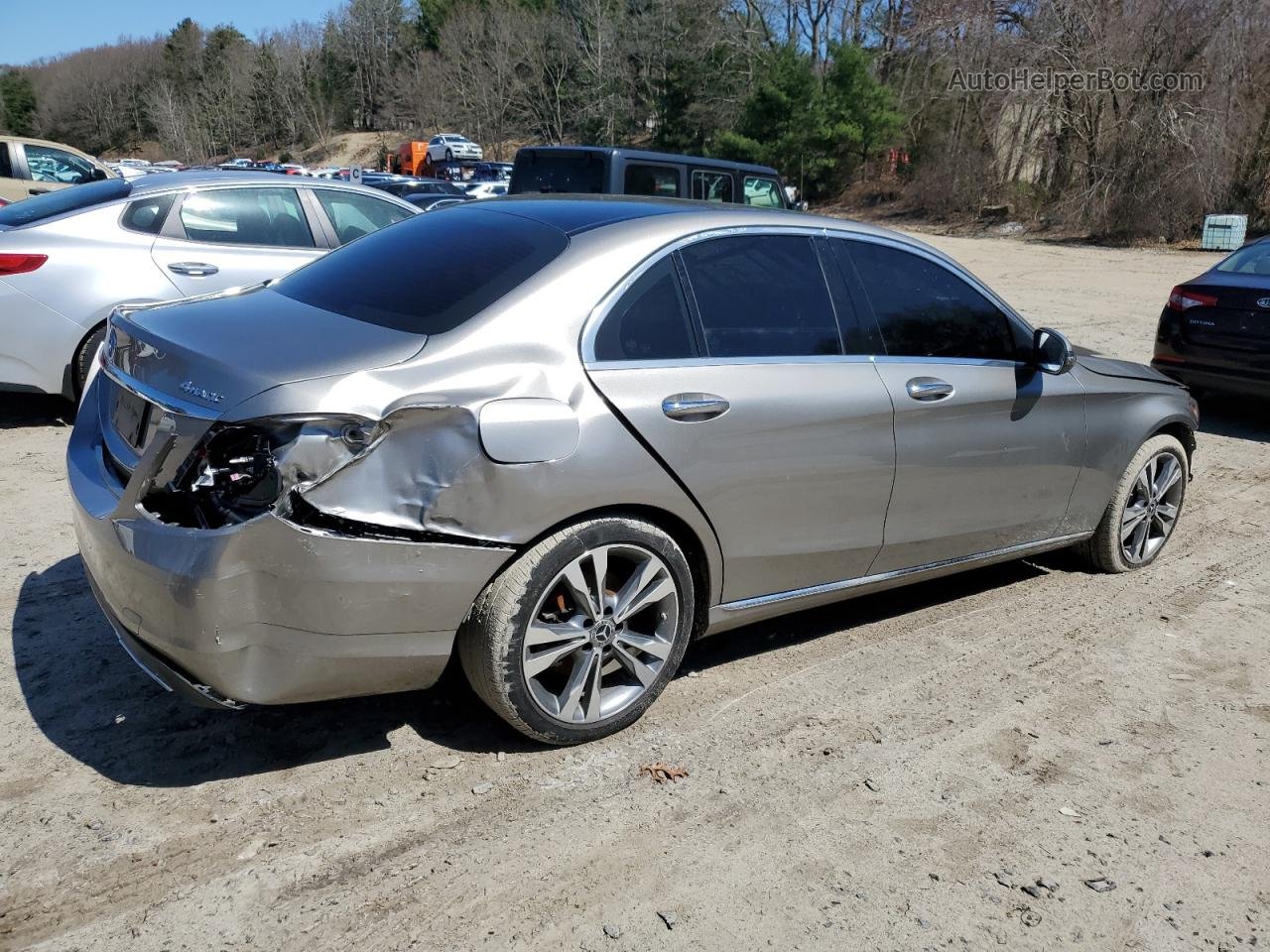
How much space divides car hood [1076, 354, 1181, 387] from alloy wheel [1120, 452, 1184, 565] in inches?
15.0

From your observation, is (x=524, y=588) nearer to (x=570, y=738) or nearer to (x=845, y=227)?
(x=570, y=738)

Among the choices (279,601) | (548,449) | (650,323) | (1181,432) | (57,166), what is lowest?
(279,601)

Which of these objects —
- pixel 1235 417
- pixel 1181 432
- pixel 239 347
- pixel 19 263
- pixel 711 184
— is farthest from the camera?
pixel 711 184

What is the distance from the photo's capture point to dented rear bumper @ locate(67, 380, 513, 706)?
2.71m

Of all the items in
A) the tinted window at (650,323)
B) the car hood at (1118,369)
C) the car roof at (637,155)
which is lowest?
the car hood at (1118,369)

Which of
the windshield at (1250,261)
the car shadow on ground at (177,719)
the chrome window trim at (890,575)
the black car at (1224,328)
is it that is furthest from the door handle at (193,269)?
the windshield at (1250,261)

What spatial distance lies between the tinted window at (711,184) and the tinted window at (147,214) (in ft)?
20.0

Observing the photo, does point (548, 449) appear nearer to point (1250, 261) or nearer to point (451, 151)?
point (1250, 261)

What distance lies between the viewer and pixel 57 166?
16.0 metres

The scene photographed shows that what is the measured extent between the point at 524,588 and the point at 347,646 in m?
0.52

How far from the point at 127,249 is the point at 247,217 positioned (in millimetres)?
854

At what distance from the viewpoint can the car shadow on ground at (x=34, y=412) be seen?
7.26m

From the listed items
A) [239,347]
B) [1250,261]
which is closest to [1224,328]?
[1250,261]

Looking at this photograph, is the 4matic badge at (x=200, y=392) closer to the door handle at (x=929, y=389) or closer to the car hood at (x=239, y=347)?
the car hood at (x=239, y=347)
